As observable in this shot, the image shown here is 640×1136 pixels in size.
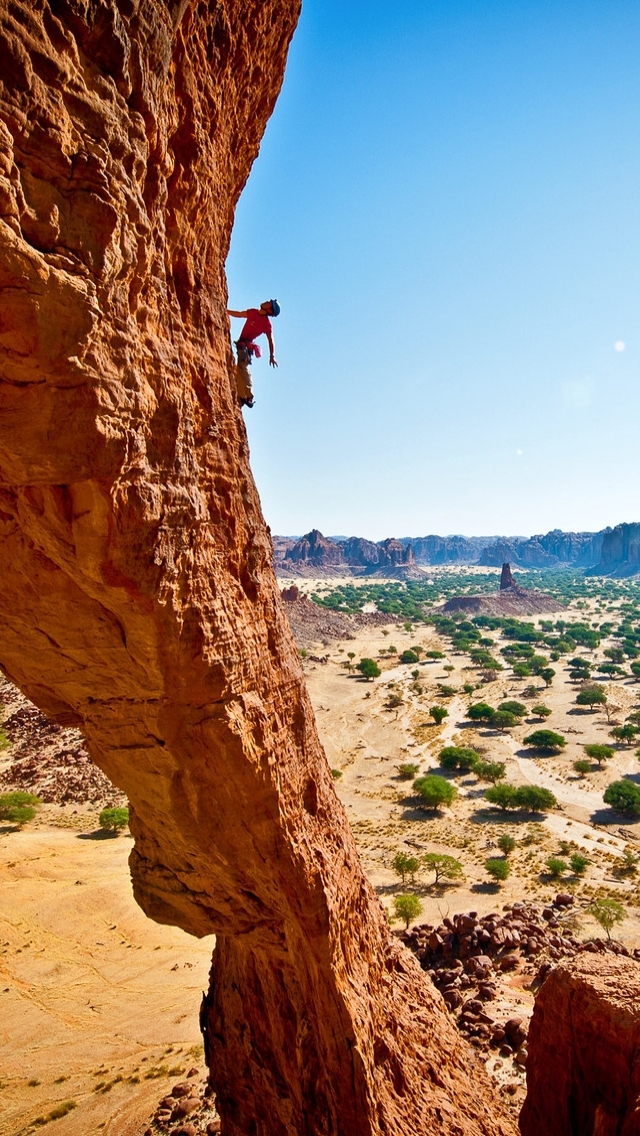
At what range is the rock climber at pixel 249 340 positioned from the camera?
8.45 metres

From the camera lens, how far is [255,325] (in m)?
8.71

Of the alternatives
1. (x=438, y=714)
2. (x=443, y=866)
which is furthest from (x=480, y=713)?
(x=443, y=866)

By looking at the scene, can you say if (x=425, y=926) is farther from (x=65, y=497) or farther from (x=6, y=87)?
(x=6, y=87)

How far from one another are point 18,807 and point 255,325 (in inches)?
1365

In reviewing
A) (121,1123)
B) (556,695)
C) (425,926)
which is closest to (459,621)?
(556,695)

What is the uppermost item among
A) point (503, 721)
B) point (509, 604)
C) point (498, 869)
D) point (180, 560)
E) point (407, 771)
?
point (180, 560)

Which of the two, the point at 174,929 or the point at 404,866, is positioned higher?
the point at 174,929

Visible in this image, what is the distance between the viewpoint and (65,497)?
Answer: 574 centimetres

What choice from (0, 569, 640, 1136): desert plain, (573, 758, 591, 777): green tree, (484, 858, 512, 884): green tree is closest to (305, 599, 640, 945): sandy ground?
(0, 569, 640, 1136): desert plain

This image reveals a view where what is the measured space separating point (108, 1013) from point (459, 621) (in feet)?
427

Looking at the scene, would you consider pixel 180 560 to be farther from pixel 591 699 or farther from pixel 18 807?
pixel 591 699

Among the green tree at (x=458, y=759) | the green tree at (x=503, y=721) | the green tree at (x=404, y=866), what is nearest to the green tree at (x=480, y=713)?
the green tree at (x=503, y=721)

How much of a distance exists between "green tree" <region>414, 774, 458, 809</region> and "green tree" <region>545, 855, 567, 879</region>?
9660mm

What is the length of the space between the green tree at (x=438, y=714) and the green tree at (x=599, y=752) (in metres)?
15.0
